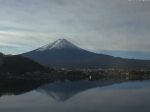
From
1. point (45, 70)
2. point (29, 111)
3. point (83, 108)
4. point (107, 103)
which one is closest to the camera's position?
point (29, 111)

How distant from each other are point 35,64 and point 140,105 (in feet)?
235

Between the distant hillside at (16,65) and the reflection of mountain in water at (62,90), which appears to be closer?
the reflection of mountain in water at (62,90)

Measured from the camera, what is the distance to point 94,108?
113 ft

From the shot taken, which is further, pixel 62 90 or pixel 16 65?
pixel 16 65

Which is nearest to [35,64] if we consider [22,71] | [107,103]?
[22,71]

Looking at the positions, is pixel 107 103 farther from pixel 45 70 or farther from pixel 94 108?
pixel 45 70

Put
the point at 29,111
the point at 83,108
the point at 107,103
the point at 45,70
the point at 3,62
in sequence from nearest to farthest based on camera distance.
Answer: the point at 29,111, the point at 83,108, the point at 107,103, the point at 3,62, the point at 45,70

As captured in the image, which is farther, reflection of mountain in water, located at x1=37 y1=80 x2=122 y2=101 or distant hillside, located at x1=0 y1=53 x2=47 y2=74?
distant hillside, located at x1=0 y1=53 x2=47 y2=74

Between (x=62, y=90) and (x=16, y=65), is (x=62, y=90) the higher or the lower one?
the lower one

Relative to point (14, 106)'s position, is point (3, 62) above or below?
above

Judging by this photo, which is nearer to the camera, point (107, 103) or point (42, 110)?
point (42, 110)

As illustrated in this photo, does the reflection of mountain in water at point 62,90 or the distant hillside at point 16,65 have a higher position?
the distant hillside at point 16,65

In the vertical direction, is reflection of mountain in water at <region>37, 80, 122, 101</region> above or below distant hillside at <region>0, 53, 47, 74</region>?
below

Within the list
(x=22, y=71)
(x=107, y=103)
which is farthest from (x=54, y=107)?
(x=22, y=71)
